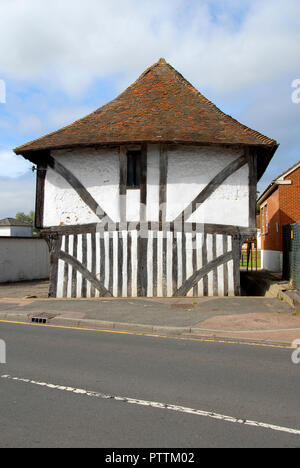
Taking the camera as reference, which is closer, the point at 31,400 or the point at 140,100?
the point at 31,400

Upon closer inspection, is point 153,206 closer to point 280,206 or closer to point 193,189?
point 193,189

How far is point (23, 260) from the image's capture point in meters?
22.6

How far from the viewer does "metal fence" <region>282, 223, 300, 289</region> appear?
42.8 ft

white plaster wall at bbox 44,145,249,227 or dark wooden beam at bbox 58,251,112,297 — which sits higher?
white plaster wall at bbox 44,145,249,227

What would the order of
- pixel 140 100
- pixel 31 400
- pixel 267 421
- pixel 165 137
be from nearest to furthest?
1. pixel 267 421
2. pixel 31 400
3. pixel 165 137
4. pixel 140 100

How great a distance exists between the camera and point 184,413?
4371 millimetres

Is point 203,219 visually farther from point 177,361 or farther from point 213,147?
point 177,361

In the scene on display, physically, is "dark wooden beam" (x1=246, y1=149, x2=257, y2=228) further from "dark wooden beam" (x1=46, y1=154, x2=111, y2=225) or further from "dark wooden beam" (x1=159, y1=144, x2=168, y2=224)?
"dark wooden beam" (x1=46, y1=154, x2=111, y2=225)

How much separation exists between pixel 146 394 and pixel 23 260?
18953 mm

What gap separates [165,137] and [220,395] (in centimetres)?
1017

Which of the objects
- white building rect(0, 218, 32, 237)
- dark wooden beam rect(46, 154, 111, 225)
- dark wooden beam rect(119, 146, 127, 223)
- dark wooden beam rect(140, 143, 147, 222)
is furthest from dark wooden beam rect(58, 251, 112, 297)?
white building rect(0, 218, 32, 237)

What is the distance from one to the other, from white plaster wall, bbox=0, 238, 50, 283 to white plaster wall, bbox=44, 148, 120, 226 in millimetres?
7477

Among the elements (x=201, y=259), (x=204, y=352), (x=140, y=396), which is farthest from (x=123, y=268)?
(x=140, y=396)

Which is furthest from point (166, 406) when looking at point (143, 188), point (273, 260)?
point (273, 260)
